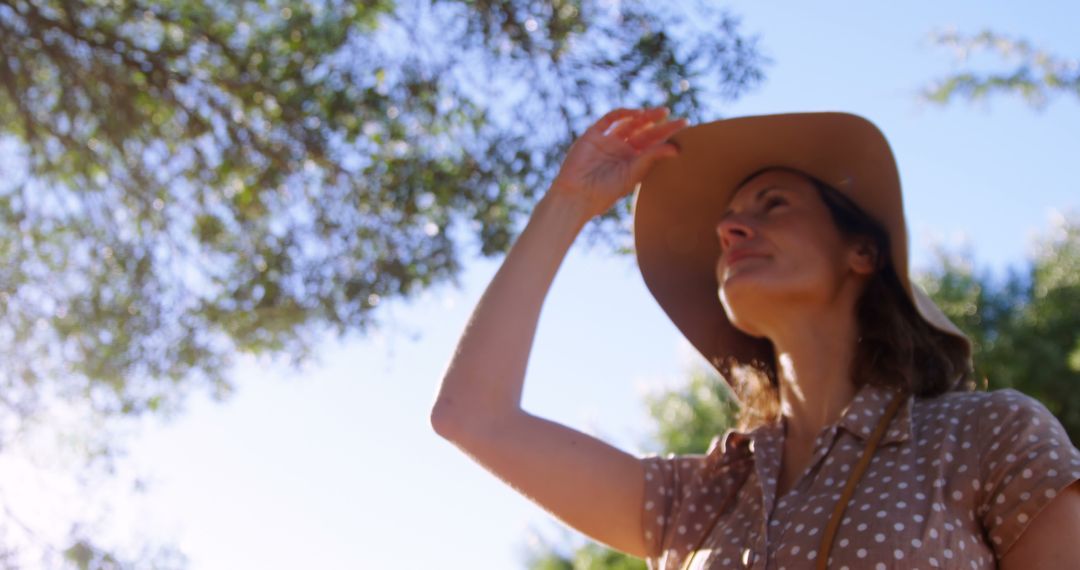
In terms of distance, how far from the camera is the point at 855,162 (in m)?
2.90

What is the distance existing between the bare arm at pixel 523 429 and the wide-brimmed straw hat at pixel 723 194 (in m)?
0.47

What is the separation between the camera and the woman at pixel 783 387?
209cm

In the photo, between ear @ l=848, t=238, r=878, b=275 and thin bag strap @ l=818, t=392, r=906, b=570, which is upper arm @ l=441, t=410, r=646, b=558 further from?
ear @ l=848, t=238, r=878, b=275

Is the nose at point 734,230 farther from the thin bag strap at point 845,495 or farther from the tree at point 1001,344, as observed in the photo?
A: the tree at point 1001,344

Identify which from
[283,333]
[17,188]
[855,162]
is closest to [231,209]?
[283,333]

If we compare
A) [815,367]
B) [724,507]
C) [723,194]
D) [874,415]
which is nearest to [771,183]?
[723,194]

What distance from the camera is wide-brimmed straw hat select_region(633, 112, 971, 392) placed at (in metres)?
2.85

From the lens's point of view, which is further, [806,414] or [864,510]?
[806,414]

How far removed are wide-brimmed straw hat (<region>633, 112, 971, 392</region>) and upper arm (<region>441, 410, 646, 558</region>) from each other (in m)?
0.58

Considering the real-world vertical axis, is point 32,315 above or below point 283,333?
above

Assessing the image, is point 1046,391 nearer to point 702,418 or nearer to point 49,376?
point 702,418

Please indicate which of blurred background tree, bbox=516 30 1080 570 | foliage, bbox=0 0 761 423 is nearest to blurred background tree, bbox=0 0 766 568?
foliage, bbox=0 0 761 423

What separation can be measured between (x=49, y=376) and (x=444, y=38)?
8.64ft

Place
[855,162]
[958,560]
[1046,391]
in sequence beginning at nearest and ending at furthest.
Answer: [958,560] < [855,162] < [1046,391]
